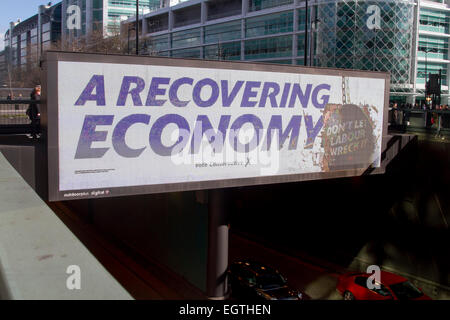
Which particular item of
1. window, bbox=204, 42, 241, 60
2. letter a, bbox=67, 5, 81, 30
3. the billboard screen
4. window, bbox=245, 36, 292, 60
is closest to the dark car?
the billboard screen

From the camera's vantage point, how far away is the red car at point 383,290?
14.7 meters

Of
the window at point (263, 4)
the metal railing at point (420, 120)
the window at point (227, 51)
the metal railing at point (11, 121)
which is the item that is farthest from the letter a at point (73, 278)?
the window at point (227, 51)

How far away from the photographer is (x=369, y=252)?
1834 cm

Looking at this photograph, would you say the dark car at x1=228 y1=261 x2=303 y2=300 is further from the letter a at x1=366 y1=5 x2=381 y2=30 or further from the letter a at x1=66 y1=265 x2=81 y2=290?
the letter a at x1=366 y1=5 x2=381 y2=30

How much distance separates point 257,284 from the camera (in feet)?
51.5

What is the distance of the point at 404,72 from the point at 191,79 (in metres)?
59.1

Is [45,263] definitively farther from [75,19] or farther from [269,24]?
[269,24]

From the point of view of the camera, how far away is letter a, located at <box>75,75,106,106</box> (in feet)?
33.9

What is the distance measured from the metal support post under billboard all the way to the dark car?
0.60m

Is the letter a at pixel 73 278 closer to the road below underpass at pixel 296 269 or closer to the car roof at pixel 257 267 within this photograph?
the car roof at pixel 257 267

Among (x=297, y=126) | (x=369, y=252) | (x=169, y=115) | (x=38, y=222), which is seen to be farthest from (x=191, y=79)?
(x=369, y=252)

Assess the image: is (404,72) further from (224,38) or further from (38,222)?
(38,222)

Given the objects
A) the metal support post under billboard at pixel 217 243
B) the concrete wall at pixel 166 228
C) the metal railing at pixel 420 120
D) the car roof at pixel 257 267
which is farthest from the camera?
the concrete wall at pixel 166 228

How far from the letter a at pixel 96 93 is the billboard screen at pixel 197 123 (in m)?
0.02
